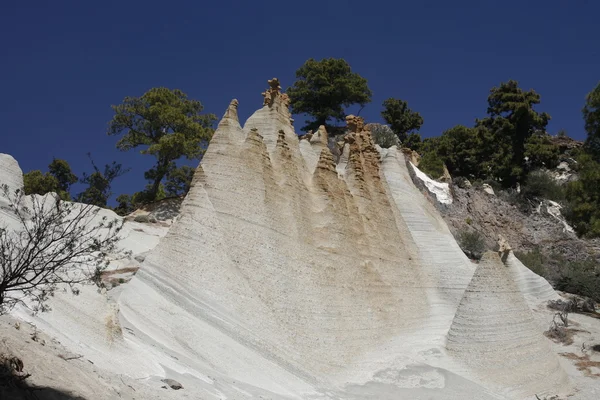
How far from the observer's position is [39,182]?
3078 cm

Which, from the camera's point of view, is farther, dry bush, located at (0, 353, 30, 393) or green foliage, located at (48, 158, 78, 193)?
green foliage, located at (48, 158, 78, 193)

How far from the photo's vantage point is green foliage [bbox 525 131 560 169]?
45.5m

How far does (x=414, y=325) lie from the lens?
16734 mm

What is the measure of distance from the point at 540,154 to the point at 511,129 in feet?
9.92

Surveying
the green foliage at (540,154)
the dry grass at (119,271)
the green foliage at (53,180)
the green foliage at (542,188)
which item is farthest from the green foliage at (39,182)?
the green foliage at (540,154)

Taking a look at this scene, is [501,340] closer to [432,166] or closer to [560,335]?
[560,335]

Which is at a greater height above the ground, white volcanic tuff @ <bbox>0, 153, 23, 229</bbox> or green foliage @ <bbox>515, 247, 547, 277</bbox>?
green foliage @ <bbox>515, 247, 547, 277</bbox>

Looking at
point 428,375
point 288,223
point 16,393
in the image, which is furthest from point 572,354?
point 16,393

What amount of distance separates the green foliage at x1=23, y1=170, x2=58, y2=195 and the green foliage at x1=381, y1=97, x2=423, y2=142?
29.2m

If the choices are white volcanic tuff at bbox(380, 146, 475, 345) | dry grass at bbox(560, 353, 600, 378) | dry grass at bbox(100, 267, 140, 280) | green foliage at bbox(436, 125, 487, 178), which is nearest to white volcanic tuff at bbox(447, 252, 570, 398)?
white volcanic tuff at bbox(380, 146, 475, 345)

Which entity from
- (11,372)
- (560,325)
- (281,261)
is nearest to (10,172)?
(281,261)

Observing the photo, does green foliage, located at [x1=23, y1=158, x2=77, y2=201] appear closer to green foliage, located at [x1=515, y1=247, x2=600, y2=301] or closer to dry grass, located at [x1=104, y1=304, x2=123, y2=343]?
dry grass, located at [x1=104, y1=304, x2=123, y2=343]

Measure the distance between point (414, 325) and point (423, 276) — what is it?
9.45 ft

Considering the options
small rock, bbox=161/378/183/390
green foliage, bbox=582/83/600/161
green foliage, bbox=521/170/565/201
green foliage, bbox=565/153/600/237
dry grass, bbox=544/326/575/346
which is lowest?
small rock, bbox=161/378/183/390
